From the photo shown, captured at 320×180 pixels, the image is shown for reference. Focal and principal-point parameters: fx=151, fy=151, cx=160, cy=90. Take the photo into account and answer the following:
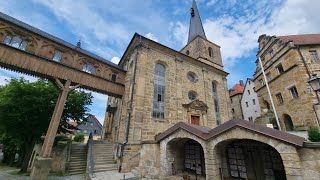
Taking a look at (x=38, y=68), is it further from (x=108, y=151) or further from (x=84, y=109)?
(x=108, y=151)

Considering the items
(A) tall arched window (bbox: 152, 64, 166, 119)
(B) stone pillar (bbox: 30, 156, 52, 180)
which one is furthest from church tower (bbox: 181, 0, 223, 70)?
(B) stone pillar (bbox: 30, 156, 52, 180)

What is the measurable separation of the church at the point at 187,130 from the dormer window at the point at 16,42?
24.9 feet

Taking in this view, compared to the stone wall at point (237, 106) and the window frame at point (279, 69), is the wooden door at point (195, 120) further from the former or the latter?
the stone wall at point (237, 106)

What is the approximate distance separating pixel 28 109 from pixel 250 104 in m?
29.4

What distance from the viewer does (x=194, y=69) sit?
17.9 meters

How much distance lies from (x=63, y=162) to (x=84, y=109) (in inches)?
193

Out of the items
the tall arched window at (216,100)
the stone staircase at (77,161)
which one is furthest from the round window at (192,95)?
the stone staircase at (77,161)

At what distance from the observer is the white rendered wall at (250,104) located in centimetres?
2477

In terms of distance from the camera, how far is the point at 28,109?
37.8 feet

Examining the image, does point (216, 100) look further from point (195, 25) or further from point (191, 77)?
point (195, 25)

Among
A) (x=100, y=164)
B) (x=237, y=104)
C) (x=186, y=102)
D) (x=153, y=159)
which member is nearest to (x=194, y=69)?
(x=186, y=102)

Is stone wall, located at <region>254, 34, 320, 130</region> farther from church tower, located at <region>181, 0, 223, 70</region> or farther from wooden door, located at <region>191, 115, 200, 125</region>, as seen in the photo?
wooden door, located at <region>191, 115, 200, 125</region>

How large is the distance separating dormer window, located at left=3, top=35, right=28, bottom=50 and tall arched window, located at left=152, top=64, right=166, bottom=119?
9776 mm

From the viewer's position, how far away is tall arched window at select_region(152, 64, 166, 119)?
1338cm
